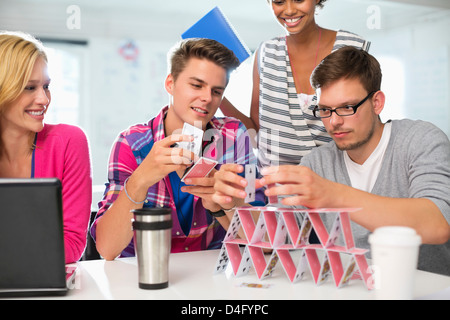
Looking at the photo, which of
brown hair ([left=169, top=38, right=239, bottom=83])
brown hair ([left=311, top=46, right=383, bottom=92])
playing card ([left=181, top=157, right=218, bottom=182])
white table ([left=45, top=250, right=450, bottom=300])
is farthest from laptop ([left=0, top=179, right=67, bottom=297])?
brown hair ([left=311, top=46, right=383, bottom=92])

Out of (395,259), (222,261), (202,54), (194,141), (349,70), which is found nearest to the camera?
(395,259)

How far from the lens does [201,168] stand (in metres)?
1.45

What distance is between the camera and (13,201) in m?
1.11

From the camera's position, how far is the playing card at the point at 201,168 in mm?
1394

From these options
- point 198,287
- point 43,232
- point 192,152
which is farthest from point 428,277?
point 43,232

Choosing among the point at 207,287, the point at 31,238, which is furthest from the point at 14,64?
the point at 207,287

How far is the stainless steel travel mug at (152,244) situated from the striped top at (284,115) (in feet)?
3.82

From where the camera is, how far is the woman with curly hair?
222 centimetres

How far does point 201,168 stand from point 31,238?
523mm

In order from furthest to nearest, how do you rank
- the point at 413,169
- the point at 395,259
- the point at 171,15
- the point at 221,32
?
the point at 171,15, the point at 221,32, the point at 413,169, the point at 395,259

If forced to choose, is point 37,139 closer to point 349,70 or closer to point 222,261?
point 222,261

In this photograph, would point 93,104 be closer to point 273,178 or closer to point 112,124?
point 112,124

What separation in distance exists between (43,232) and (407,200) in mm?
1018

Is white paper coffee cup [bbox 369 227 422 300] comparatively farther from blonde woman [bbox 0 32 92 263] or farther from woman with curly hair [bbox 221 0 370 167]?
woman with curly hair [bbox 221 0 370 167]
